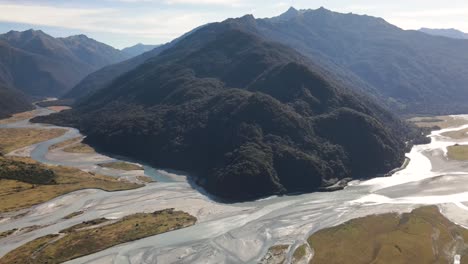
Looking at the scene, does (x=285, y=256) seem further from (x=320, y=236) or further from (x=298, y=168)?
(x=298, y=168)

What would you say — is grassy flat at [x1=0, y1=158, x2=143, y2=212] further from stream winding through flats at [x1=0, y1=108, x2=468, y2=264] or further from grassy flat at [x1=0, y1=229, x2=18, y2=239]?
grassy flat at [x1=0, y1=229, x2=18, y2=239]

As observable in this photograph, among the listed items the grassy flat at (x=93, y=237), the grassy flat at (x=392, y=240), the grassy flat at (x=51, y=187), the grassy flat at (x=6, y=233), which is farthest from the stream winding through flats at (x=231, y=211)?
the grassy flat at (x=392, y=240)

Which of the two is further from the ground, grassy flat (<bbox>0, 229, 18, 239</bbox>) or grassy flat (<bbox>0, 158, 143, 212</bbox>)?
grassy flat (<bbox>0, 158, 143, 212</bbox>)

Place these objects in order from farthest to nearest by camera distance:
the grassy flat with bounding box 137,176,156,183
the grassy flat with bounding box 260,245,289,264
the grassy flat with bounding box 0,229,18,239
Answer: the grassy flat with bounding box 137,176,156,183 < the grassy flat with bounding box 0,229,18,239 < the grassy flat with bounding box 260,245,289,264

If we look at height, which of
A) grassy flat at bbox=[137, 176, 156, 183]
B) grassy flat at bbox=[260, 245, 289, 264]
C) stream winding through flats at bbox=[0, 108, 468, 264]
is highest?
grassy flat at bbox=[137, 176, 156, 183]

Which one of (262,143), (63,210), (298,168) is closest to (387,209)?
(298,168)

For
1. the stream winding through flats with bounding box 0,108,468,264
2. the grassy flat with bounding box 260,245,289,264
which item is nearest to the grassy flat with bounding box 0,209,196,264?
the stream winding through flats with bounding box 0,108,468,264

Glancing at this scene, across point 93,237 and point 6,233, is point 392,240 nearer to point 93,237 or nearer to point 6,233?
point 93,237
